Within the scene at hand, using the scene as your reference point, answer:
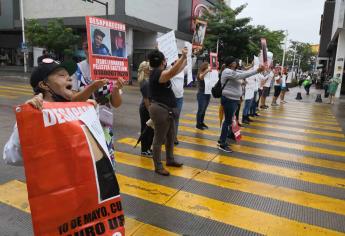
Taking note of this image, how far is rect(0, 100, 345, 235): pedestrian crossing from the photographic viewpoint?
3797 millimetres

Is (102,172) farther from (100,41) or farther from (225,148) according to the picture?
(225,148)

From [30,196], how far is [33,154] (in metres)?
0.24

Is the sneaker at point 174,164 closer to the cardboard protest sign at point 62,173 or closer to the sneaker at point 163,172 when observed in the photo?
the sneaker at point 163,172

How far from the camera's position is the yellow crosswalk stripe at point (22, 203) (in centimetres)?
355

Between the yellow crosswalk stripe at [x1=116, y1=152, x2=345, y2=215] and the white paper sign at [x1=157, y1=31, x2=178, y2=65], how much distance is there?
184 centimetres

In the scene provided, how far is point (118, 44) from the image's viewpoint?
13.3ft

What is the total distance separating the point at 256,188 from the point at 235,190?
0.35 metres

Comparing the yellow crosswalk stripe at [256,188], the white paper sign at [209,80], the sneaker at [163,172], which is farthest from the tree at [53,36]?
the sneaker at [163,172]

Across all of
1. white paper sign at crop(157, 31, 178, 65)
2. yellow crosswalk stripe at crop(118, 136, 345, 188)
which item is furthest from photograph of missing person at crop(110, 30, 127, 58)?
yellow crosswalk stripe at crop(118, 136, 345, 188)

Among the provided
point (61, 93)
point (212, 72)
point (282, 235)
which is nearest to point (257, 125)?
point (212, 72)

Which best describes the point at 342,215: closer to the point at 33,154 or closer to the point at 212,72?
the point at 33,154

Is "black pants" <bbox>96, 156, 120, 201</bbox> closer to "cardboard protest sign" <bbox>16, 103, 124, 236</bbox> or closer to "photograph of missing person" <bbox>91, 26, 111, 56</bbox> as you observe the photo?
"cardboard protest sign" <bbox>16, 103, 124, 236</bbox>

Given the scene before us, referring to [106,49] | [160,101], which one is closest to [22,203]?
[106,49]

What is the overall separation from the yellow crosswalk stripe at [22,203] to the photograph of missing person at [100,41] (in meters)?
1.93
